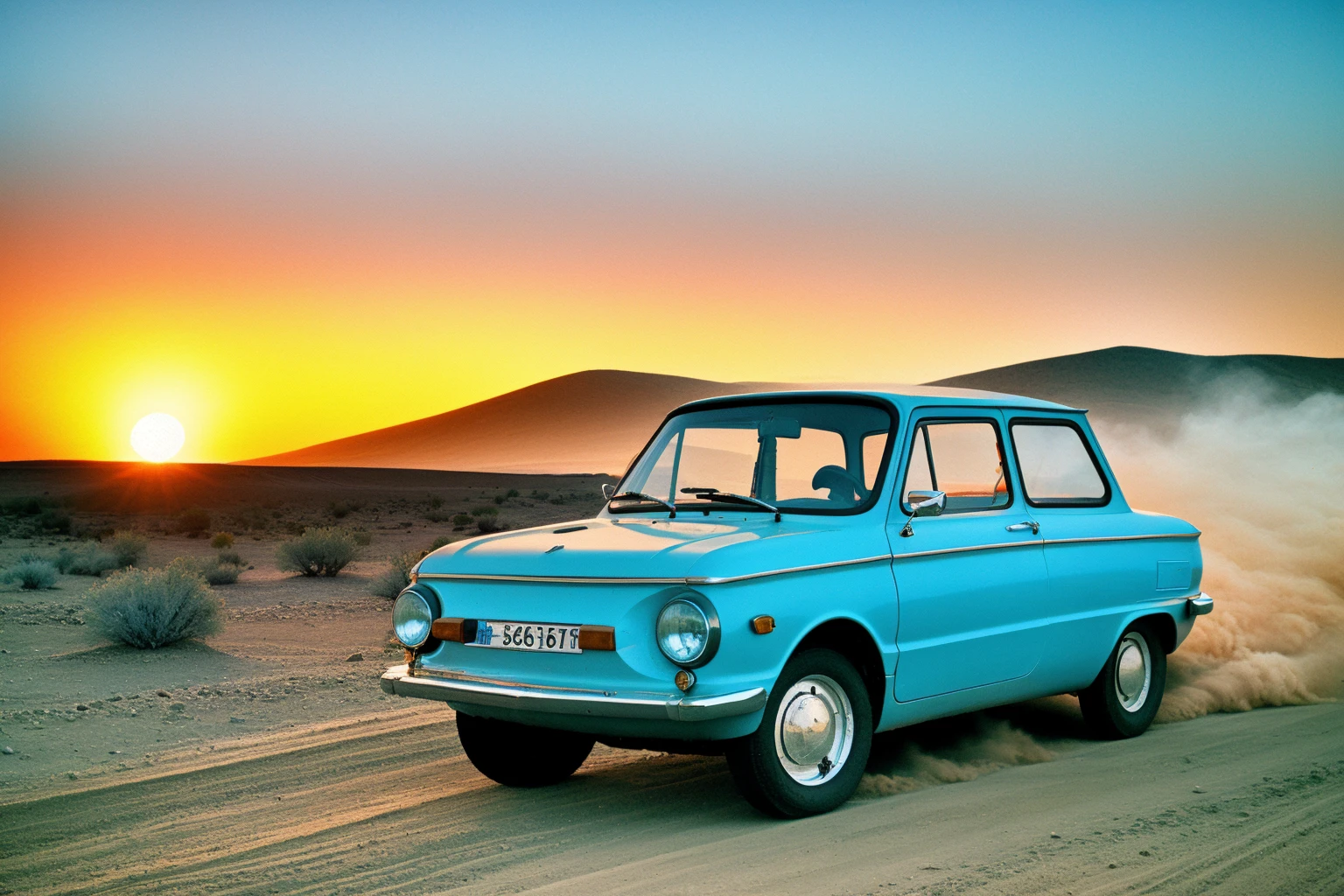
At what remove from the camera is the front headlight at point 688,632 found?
4977 millimetres

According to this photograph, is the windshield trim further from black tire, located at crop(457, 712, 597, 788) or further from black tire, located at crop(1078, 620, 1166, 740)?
black tire, located at crop(1078, 620, 1166, 740)

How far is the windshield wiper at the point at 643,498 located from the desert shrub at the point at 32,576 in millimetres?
16523

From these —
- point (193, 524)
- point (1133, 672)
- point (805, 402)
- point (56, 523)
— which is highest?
point (805, 402)

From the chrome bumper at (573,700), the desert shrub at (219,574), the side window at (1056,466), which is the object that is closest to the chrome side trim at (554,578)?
the chrome bumper at (573,700)

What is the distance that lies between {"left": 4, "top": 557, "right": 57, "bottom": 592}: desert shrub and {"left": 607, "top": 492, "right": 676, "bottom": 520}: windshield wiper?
16.5 m

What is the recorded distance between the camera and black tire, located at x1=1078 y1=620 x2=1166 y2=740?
743 cm

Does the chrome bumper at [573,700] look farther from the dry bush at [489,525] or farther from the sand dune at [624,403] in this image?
the sand dune at [624,403]

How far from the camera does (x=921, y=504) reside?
6.02m

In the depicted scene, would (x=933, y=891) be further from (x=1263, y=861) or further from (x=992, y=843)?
(x=1263, y=861)

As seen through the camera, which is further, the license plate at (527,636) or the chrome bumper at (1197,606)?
the chrome bumper at (1197,606)

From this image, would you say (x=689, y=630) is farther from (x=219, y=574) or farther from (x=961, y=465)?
(x=219, y=574)

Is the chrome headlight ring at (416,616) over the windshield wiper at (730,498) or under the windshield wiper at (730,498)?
under

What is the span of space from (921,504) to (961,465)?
1.15m

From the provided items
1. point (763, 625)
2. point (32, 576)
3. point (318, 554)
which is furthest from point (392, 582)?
point (763, 625)
